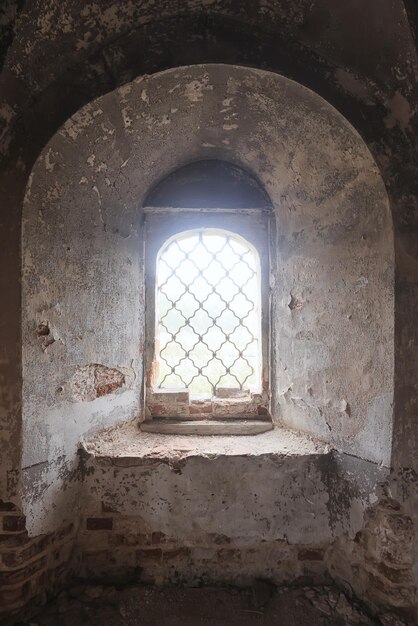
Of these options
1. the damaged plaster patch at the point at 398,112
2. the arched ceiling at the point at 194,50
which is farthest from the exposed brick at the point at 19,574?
the damaged plaster patch at the point at 398,112

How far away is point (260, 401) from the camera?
2006 millimetres

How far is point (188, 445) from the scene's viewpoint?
1.73m

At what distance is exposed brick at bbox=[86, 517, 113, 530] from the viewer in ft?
5.31

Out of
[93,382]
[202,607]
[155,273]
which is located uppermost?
[155,273]

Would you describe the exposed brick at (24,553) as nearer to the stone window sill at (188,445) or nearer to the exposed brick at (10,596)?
the exposed brick at (10,596)

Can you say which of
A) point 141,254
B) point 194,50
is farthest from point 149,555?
point 194,50

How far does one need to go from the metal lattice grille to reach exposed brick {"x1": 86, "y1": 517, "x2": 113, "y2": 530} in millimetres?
681

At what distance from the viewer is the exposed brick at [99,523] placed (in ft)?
5.31

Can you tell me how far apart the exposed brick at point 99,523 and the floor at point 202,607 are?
24cm

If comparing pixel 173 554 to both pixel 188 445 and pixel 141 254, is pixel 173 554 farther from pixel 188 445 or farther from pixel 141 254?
pixel 141 254

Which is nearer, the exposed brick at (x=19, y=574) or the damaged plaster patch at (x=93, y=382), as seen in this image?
the exposed brick at (x=19, y=574)

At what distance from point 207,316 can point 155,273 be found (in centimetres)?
37

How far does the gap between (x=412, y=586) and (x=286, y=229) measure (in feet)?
5.24

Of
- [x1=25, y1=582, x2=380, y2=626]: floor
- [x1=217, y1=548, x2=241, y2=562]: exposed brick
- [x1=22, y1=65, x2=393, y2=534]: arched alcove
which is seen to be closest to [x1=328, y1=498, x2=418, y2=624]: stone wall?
[x1=25, y1=582, x2=380, y2=626]: floor
